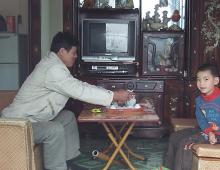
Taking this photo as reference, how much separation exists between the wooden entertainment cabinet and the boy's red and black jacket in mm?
1909

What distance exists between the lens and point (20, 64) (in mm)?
5777

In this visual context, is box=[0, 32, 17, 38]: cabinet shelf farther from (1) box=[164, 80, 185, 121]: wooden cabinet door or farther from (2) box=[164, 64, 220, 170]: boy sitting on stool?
(2) box=[164, 64, 220, 170]: boy sitting on stool

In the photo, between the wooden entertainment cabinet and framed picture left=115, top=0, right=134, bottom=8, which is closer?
the wooden entertainment cabinet

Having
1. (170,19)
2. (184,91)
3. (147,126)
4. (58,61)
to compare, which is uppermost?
(170,19)

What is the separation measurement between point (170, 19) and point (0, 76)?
95.5 inches

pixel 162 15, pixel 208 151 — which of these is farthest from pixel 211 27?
pixel 208 151

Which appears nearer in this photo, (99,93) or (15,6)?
(99,93)

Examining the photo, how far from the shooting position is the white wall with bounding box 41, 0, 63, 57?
5.22 meters

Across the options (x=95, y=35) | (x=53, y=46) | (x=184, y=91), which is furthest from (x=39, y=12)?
(x=184, y=91)

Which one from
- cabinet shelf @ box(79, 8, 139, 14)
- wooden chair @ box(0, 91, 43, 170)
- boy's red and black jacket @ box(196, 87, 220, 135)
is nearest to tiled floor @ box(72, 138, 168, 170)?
boy's red and black jacket @ box(196, 87, 220, 135)

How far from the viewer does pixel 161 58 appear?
17.3 ft

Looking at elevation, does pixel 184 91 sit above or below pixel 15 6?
below

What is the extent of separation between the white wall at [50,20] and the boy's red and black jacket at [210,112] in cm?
256

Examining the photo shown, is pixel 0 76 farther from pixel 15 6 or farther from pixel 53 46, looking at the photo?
pixel 53 46
